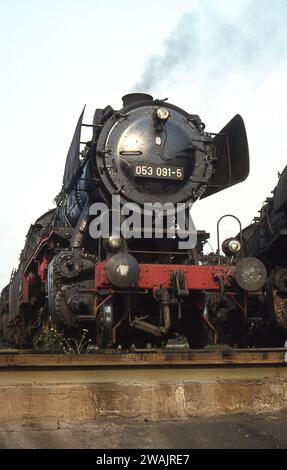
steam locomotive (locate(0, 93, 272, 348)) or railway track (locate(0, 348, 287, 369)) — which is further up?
steam locomotive (locate(0, 93, 272, 348))

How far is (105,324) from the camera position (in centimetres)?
588

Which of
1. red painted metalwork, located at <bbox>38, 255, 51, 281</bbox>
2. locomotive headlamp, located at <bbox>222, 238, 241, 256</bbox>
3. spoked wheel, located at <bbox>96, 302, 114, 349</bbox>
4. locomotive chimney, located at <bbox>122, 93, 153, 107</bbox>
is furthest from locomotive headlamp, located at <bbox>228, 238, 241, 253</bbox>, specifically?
→ red painted metalwork, located at <bbox>38, 255, 51, 281</bbox>

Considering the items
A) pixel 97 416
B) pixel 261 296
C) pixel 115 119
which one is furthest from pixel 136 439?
pixel 115 119

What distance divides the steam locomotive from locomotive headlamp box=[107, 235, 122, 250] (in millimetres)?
19

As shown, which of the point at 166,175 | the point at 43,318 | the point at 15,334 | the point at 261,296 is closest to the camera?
the point at 261,296

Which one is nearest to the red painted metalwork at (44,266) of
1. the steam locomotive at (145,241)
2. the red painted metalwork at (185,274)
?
the steam locomotive at (145,241)

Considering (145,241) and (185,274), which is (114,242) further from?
(145,241)

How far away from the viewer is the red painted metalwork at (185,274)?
6.02 m

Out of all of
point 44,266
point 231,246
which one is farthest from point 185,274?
point 44,266

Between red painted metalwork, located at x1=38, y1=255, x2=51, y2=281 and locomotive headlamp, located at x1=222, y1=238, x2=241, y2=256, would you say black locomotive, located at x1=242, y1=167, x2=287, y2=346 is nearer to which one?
locomotive headlamp, located at x1=222, y1=238, x2=241, y2=256

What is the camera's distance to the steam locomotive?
6148 mm
